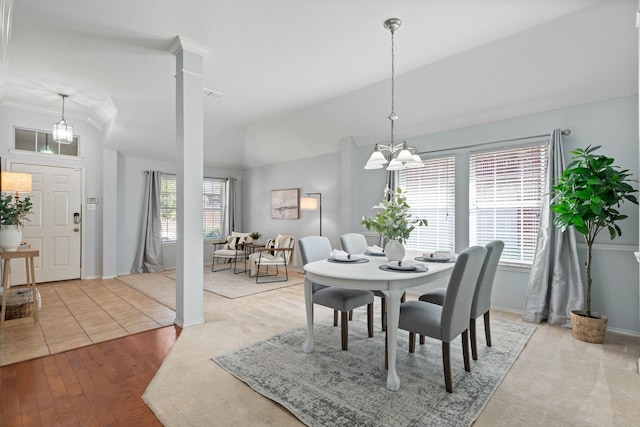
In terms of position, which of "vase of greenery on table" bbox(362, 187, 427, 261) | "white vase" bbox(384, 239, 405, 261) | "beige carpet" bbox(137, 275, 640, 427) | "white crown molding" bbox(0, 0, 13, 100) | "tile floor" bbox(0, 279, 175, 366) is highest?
"white crown molding" bbox(0, 0, 13, 100)

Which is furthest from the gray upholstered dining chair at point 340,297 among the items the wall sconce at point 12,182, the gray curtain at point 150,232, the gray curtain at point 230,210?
the gray curtain at point 230,210

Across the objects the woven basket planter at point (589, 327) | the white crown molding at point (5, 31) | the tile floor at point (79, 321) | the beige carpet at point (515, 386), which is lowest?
the beige carpet at point (515, 386)

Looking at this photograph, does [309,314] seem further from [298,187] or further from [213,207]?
[213,207]

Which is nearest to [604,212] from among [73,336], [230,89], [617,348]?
[617,348]

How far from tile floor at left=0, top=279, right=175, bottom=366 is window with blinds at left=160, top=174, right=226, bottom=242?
80.4 inches

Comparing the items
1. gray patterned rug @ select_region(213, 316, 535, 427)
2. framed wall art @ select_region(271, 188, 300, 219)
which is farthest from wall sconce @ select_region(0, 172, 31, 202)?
framed wall art @ select_region(271, 188, 300, 219)

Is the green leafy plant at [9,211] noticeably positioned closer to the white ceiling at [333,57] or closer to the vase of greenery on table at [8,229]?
the vase of greenery on table at [8,229]

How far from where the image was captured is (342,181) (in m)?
5.48

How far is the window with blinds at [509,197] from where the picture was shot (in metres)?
3.74

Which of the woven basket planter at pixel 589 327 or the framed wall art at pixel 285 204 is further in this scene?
the framed wall art at pixel 285 204

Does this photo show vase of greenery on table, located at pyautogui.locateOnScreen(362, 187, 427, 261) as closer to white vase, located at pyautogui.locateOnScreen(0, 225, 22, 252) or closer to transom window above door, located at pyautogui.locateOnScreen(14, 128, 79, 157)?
white vase, located at pyautogui.locateOnScreen(0, 225, 22, 252)

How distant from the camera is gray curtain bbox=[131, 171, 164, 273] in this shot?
244 inches

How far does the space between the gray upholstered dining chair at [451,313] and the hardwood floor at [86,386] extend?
5.67 ft

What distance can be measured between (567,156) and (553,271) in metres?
1.28
